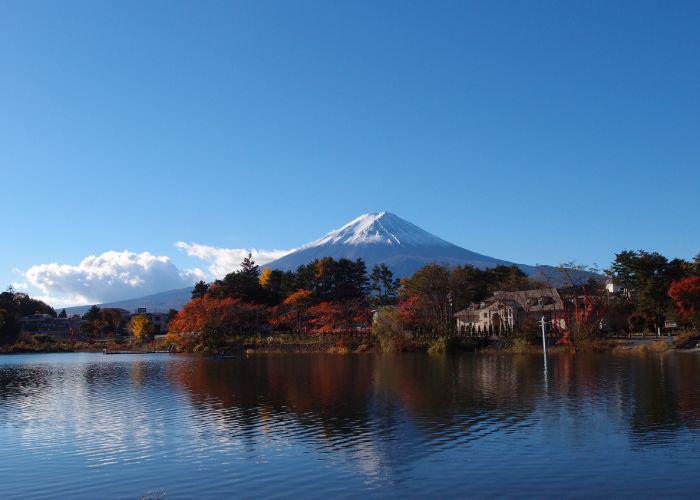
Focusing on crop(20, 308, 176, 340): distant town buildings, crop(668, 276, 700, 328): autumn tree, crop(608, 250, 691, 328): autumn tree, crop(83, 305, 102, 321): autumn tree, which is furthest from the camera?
crop(83, 305, 102, 321): autumn tree

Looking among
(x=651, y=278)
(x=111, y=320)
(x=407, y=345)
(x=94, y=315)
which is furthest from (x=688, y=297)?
(x=94, y=315)

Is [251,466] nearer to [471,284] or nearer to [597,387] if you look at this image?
[597,387]

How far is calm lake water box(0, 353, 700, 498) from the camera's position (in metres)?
10.5

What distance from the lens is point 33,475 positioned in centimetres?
1162

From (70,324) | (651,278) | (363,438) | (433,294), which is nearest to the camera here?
(363,438)

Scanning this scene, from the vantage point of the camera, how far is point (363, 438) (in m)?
14.2

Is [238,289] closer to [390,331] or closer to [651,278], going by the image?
[390,331]

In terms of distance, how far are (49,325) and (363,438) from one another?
363ft

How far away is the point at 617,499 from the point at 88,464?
392 inches

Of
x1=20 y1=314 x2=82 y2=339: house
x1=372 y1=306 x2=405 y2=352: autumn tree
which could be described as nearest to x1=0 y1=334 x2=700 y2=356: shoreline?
x1=372 y1=306 x2=405 y2=352: autumn tree

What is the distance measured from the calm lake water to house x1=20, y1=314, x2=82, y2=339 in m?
87.5

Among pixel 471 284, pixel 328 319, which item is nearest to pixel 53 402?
pixel 328 319

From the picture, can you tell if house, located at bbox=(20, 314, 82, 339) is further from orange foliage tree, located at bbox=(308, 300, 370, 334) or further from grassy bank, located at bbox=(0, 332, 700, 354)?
orange foliage tree, located at bbox=(308, 300, 370, 334)

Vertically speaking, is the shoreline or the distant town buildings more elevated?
the distant town buildings
